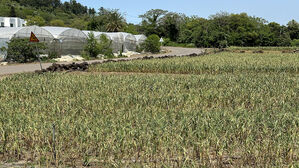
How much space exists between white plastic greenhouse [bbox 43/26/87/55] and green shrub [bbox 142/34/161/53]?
14.4 metres

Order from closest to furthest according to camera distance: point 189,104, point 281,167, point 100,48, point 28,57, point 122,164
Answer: point 281,167, point 122,164, point 189,104, point 28,57, point 100,48

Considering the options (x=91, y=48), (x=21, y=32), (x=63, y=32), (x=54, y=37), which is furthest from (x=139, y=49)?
(x=21, y=32)

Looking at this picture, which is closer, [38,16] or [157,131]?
[157,131]

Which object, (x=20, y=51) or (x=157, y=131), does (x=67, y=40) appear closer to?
(x=20, y=51)

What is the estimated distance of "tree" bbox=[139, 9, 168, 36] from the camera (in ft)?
318

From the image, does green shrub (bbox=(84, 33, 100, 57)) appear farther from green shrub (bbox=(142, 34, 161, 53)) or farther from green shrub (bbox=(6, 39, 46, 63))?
green shrub (bbox=(142, 34, 161, 53))

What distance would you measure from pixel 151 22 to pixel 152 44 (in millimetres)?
53788

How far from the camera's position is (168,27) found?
315ft

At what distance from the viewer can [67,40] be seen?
35531mm

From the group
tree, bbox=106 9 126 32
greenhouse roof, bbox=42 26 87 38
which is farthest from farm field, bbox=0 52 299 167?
tree, bbox=106 9 126 32

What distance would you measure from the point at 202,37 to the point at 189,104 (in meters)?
69.5

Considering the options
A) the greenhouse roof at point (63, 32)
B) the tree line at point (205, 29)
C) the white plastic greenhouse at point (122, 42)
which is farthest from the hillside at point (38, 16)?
the greenhouse roof at point (63, 32)

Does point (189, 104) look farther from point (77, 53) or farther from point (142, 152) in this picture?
point (77, 53)

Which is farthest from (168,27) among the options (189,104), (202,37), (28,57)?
(189,104)
